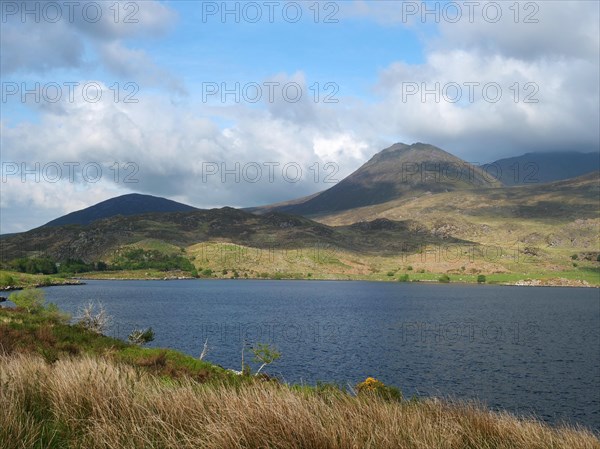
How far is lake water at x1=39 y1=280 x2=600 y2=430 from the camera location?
47.1m

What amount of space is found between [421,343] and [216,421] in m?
68.1

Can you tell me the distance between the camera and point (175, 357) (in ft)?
121

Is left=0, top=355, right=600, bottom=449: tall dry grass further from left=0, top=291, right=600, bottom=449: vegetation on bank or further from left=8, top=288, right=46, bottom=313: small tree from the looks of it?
left=8, top=288, right=46, bottom=313: small tree

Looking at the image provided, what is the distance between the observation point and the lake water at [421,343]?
47.1 meters

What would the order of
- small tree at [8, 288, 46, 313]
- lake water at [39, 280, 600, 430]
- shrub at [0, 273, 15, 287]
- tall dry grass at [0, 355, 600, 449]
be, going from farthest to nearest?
shrub at [0, 273, 15, 287] → small tree at [8, 288, 46, 313] → lake water at [39, 280, 600, 430] → tall dry grass at [0, 355, 600, 449]

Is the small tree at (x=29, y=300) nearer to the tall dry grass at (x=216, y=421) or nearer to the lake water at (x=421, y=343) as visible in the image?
the lake water at (x=421, y=343)

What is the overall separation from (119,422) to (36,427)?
1407 mm

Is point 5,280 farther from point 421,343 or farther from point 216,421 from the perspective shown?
point 216,421

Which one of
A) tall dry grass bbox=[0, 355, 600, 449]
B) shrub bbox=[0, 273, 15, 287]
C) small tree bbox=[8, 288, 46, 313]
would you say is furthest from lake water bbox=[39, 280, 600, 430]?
shrub bbox=[0, 273, 15, 287]

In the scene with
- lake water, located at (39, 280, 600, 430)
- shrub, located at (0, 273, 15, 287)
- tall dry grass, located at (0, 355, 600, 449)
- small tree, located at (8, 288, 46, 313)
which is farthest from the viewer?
shrub, located at (0, 273, 15, 287)

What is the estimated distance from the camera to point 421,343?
73.0 meters

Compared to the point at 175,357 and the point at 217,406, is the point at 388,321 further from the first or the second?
the point at 217,406

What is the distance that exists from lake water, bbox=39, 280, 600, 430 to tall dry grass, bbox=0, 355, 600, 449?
6657 millimetres

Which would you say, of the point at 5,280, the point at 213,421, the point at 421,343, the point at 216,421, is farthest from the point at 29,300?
the point at 5,280
